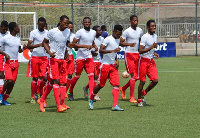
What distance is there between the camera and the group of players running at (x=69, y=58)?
12.0 m

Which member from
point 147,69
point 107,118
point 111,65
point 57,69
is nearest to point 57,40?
point 57,69

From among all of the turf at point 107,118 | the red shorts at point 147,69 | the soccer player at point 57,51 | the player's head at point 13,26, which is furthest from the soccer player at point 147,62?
the player's head at point 13,26

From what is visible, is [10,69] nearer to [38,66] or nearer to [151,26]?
[38,66]

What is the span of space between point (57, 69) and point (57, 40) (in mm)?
674

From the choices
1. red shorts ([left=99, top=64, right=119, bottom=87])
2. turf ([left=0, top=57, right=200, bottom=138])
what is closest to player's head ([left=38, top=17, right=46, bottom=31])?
turf ([left=0, top=57, right=200, bottom=138])

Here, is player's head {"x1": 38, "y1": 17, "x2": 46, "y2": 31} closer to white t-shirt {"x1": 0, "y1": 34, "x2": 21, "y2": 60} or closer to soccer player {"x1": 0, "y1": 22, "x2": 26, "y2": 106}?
soccer player {"x1": 0, "y1": 22, "x2": 26, "y2": 106}

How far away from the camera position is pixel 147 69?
12.9 m

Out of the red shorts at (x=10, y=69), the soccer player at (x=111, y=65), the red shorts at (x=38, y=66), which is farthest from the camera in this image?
the red shorts at (x=38, y=66)

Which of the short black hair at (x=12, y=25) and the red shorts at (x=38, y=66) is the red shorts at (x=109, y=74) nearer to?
the red shorts at (x=38, y=66)

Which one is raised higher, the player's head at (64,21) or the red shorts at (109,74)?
the player's head at (64,21)

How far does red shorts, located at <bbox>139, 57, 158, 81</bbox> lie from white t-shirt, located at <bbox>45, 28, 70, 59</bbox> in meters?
2.07

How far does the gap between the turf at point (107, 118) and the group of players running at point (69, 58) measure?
1.28ft

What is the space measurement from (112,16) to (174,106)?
22.7 metres

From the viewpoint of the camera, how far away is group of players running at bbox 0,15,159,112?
39.4ft
